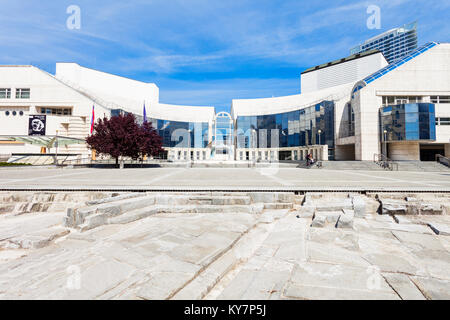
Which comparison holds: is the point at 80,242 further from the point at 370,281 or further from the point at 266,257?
the point at 370,281

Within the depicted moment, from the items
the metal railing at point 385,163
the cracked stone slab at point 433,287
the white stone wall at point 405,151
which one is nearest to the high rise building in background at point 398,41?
the white stone wall at point 405,151

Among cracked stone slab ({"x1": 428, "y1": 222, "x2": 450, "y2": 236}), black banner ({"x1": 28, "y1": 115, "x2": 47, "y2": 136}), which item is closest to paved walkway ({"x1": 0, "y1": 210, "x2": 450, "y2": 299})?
cracked stone slab ({"x1": 428, "y1": 222, "x2": 450, "y2": 236})

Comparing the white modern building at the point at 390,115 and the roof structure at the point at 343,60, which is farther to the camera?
the roof structure at the point at 343,60

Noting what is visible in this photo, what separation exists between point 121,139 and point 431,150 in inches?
2001

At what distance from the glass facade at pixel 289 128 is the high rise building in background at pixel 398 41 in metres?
137

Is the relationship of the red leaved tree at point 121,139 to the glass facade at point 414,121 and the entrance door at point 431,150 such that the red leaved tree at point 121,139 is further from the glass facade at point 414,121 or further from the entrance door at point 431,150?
the entrance door at point 431,150

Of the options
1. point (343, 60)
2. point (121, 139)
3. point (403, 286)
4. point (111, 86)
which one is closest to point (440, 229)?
point (403, 286)

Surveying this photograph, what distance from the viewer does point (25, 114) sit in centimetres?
4088

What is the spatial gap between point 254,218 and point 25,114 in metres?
52.9

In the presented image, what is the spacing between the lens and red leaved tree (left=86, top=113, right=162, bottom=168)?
87.8ft

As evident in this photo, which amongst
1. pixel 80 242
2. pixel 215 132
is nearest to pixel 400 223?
pixel 80 242

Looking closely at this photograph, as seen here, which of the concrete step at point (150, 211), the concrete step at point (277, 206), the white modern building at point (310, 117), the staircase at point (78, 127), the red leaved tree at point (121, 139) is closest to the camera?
the concrete step at point (150, 211)

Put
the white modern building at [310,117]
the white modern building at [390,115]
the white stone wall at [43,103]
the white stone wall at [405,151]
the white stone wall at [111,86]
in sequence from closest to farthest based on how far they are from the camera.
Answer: the white modern building at [390,115], the white modern building at [310,117], the white stone wall at [405,151], the white stone wall at [43,103], the white stone wall at [111,86]

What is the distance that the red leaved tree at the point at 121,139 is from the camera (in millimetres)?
26750
